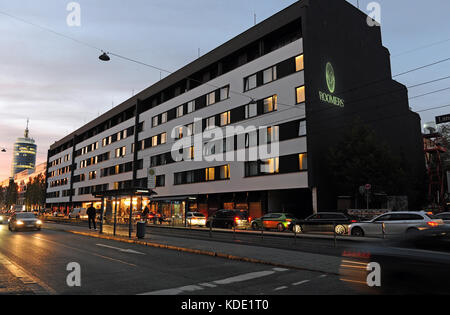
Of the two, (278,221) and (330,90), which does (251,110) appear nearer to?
(330,90)

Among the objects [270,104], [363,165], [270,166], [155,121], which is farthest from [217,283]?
[155,121]

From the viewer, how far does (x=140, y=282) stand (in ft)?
24.4

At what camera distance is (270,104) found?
3300cm

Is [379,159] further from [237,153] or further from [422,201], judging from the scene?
[422,201]

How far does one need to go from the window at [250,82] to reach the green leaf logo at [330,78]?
23.3ft

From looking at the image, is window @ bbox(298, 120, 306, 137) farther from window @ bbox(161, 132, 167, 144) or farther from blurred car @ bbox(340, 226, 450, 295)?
blurred car @ bbox(340, 226, 450, 295)

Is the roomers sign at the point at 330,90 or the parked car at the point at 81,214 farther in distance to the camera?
the parked car at the point at 81,214

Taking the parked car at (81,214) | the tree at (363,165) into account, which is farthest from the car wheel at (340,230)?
the parked car at (81,214)

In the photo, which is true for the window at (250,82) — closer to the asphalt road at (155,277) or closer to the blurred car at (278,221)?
the blurred car at (278,221)

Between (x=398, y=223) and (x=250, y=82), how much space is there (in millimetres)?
22441

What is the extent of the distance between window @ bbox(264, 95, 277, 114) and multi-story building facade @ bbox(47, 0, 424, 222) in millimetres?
108

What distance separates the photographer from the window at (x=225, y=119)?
37.5 metres
